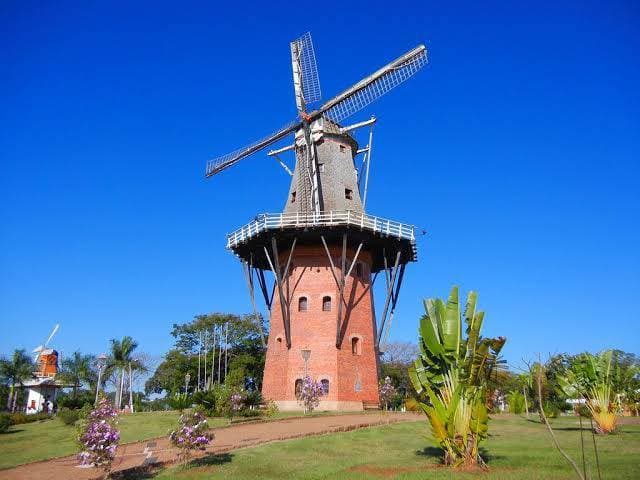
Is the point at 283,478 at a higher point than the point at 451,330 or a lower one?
lower

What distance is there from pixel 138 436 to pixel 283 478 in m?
10.2

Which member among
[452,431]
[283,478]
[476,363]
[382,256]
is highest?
[382,256]

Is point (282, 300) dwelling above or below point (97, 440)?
above

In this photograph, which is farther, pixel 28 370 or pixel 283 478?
pixel 28 370

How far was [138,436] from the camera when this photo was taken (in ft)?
65.0

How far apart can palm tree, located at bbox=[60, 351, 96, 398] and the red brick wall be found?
97.8ft

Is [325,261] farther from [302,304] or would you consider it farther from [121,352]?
[121,352]

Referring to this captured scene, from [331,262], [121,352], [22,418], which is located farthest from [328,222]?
[121,352]

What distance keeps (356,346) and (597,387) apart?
13.4 m

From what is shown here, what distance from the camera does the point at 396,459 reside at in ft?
45.0

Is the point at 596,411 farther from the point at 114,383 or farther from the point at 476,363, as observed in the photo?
the point at 114,383

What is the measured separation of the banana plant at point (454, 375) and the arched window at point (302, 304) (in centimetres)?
1591

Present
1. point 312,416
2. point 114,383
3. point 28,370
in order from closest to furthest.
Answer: point 312,416, point 28,370, point 114,383

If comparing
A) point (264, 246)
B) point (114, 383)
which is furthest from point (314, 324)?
point (114, 383)
